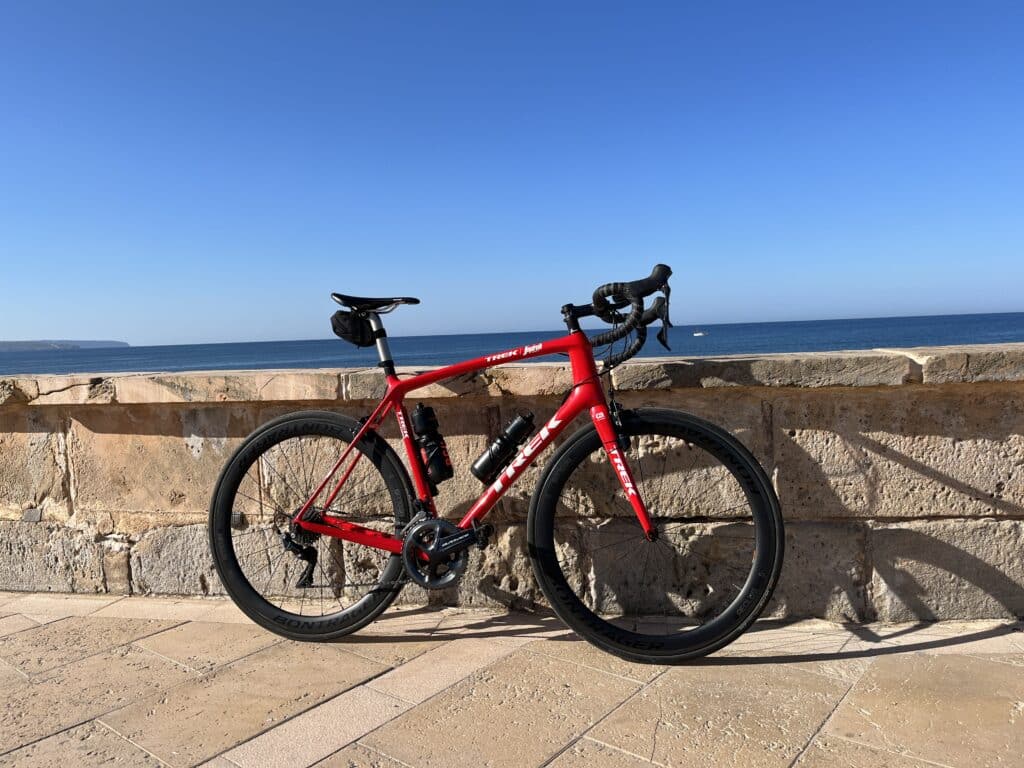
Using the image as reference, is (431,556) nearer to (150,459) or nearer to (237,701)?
(237,701)

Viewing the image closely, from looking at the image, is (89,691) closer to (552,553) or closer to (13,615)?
(13,615)

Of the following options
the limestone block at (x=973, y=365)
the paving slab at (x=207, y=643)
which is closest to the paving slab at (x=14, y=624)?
the paving slab at (x=207, y=643)

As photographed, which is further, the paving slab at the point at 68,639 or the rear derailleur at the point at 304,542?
the rear derailleur at the point at 304,542

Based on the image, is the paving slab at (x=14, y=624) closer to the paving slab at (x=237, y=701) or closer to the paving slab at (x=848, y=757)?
the paving slab at (x=237, y=701)

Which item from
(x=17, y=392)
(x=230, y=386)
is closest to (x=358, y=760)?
(x=230, y=386)

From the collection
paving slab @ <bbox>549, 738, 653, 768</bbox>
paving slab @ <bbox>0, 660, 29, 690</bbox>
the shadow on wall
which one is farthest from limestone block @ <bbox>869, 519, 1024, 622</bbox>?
paving slab @ <bbox>0, 660, 29, 690</bbox>

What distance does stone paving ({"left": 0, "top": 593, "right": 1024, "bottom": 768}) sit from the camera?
6.32 feet

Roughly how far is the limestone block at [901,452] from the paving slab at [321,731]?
1.63 metres

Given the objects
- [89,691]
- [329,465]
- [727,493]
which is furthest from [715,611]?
[89,691]

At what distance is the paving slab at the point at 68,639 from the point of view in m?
2.68

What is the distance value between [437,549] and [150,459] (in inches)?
63.4

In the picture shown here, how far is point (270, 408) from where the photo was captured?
3.23m

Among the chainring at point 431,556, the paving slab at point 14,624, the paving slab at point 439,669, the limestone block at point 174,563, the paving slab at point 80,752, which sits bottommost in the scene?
the paving slab at point 14,624

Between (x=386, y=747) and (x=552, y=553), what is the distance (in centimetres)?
85
